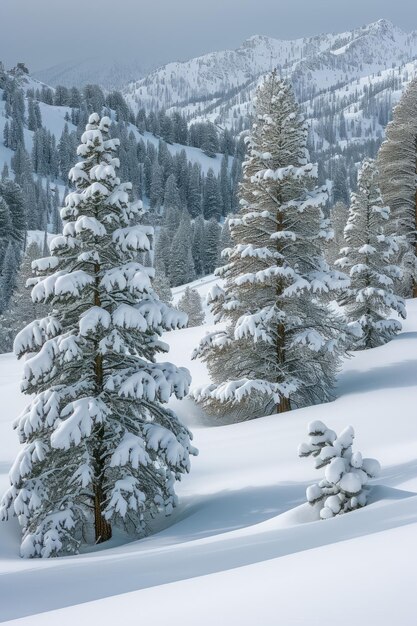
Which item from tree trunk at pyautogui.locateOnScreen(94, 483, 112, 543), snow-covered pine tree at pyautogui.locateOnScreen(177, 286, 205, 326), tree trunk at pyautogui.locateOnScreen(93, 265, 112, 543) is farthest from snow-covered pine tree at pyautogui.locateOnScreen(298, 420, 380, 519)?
snow-covered pine tree at pyautogui.locateOnScreen(177, 286, 205, 326)

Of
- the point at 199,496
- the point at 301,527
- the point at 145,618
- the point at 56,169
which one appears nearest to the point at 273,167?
the point at 199,496

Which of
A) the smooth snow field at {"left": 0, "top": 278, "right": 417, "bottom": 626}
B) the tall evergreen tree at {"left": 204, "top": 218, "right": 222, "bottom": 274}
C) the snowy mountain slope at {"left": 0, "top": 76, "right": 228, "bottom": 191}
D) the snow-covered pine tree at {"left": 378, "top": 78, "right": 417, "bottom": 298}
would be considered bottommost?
the smooth snow field at {"left": 0, "top": 278, "right": 417, "bottom": 626}

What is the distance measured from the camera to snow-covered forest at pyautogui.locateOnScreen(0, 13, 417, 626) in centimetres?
356

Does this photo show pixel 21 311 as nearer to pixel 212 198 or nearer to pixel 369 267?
pixel 369 267

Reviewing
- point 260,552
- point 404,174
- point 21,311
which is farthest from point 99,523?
point 21,311

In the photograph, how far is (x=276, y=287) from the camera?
16.9 metres

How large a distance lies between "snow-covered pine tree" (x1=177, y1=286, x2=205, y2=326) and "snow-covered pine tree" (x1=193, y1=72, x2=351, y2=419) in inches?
1603

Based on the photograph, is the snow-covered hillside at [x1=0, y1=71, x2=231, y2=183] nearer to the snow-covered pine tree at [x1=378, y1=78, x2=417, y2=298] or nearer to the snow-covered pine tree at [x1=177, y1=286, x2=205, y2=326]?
the snow-covered pine tree at [x1=177, y1=286, x2=205, y2=326]

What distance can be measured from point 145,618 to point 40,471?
8.03 m

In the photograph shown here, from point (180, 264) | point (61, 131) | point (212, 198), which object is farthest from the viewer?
point (61, 131)

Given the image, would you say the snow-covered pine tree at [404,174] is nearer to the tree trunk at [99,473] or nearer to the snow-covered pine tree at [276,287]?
the snow-covered pine tree at [276,287]

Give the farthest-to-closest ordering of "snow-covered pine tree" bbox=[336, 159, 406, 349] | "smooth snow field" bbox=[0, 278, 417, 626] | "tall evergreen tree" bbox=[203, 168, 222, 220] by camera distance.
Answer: "tall evergreen tree" bbox=[203, 168, 222, 220] < "snow-covered pine tree" bbox=[336, 159, 406, 349] < "smooth snow field" bbox=[0, 278, 417, 626]

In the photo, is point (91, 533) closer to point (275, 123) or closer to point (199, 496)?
point (199, 496)

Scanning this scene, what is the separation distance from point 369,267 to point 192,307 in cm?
3817
